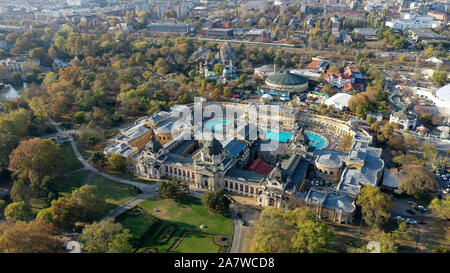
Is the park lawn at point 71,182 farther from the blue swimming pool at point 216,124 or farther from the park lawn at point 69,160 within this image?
the blue swimming pool at point 216,124

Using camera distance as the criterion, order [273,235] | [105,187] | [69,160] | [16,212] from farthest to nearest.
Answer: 1. [69,160]
2. [105,187]
3. [16,212]
4. [273,235]

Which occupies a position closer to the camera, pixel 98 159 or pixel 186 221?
pixel 186 221

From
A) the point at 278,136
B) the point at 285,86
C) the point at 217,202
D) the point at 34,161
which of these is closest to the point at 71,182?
the point at 34,161

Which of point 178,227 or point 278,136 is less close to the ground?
point 278,136

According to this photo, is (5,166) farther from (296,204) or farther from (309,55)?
(309,55)

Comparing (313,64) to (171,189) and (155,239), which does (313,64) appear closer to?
(171,189)

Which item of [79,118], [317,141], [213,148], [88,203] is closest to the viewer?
[88,203]

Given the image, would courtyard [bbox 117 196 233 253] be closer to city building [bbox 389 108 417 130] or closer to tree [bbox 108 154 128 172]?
tree [bbox 108 154 128 172]

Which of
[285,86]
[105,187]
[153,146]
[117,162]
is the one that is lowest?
[105,187]

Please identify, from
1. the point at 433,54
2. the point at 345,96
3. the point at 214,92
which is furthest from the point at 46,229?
the point at 433,54
